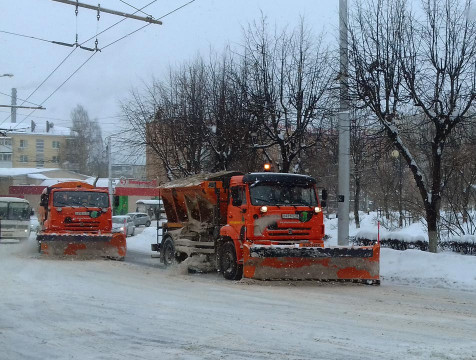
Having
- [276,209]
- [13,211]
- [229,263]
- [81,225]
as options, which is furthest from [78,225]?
[13,211]

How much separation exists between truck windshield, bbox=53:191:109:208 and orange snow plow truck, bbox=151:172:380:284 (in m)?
5.53

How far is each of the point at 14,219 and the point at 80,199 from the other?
39.3ft

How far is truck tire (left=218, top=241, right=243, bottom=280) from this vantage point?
44.5 feet

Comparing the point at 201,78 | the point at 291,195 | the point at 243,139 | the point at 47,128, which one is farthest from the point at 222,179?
the point at 47,128

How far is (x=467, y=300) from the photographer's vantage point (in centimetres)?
1097

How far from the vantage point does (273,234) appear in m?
13.2

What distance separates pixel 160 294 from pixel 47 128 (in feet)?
269

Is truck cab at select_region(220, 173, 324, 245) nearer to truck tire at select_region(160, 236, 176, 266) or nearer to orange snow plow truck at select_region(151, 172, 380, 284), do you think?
orange snow plow truck at select_region(151, 172, 380, 284)

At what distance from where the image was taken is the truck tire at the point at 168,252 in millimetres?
17391

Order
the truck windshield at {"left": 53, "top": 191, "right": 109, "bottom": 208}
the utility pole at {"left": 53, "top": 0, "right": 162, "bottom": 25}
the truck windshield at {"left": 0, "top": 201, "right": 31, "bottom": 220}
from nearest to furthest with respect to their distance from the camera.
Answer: the utility pole at {"left": 53, "top": 0, "right": 162, "bottom": 25}, the truck windshield at {"left": 53, "top": 191, "right": 109, "bottom": 208}, the truck windshield at {"left": 0, "top": 201, "right": 31, "bottom": 220}

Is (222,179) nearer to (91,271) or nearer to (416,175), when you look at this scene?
(91,271)

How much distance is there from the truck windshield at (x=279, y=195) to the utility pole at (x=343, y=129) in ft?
10.7

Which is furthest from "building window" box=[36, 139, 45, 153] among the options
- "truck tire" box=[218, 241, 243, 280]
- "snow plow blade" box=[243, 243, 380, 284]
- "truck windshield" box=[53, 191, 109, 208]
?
"snow plow blade" box=[243, 243, 380, 284]

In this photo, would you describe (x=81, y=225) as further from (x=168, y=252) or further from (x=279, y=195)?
(x=279, y=195)
